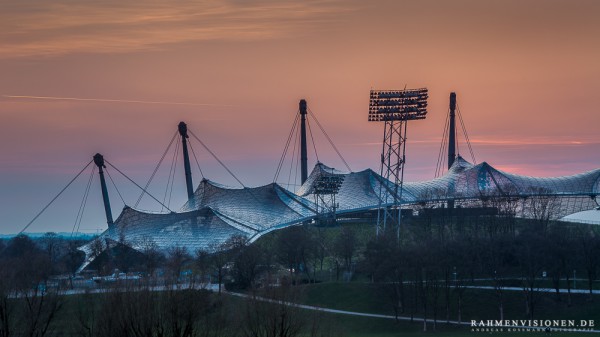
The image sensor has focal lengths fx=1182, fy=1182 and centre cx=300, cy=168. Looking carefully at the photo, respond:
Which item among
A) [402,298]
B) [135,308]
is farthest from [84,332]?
[402,298]

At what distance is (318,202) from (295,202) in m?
4.41

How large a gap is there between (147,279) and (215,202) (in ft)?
323

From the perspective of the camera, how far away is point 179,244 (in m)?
164

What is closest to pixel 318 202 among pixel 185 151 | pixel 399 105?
pixel 185 151

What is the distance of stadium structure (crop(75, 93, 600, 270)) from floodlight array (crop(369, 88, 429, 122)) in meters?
28.4

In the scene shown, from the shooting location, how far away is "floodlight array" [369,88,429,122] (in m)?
132

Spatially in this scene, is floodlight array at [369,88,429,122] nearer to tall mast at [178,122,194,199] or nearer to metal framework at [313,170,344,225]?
metal framework at [313,170,344,225]

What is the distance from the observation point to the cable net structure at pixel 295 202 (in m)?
167

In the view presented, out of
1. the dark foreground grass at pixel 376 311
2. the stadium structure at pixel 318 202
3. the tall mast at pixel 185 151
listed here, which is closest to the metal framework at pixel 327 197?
the stadium structure at pixel 318 202

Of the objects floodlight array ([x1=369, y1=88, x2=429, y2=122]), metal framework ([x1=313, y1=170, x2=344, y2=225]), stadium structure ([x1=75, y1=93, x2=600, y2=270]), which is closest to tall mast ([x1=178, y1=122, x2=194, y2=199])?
stadium structure ([x1=75, y1=93, x2=600, y2=270])

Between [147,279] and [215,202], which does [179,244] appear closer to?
[215,202]

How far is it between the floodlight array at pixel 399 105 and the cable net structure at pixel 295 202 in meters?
29.3

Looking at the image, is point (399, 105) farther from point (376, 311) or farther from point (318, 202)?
point (318, 202)

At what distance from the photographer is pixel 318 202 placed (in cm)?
18712
